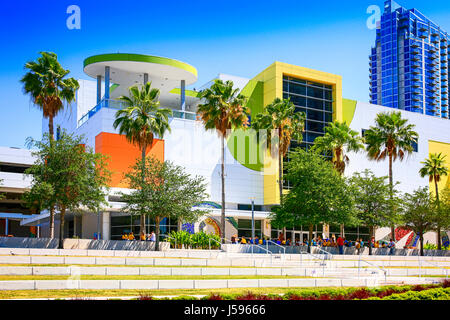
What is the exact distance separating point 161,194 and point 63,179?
699 cm

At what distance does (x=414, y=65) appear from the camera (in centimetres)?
18950

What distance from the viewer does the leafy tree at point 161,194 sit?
3738 centimetres

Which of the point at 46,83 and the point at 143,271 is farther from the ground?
the point at 46,83

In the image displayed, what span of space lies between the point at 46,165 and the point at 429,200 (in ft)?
124

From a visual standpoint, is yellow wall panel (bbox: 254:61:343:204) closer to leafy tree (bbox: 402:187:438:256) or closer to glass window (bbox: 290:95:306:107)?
glass window (bbox: 290:95:306:107)

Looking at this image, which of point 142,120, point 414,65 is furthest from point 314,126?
point 414,65

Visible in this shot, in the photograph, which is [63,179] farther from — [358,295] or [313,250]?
[358,295]

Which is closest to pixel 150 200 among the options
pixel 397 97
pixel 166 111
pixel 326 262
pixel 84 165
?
pixel 84 165

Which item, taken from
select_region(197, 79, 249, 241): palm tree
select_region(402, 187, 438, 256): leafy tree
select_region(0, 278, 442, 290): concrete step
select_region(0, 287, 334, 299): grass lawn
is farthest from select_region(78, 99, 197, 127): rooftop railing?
select_region(0, 287, 334, 299): grass lawn

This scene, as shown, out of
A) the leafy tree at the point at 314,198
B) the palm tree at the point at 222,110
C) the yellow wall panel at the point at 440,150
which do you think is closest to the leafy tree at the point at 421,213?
the leafy tree at the point at 314,198

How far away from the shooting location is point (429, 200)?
53.3 m

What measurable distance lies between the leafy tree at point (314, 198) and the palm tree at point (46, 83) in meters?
19.7

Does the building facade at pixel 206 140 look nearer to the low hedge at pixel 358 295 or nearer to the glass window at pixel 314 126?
the glass window at pixel 314 126
